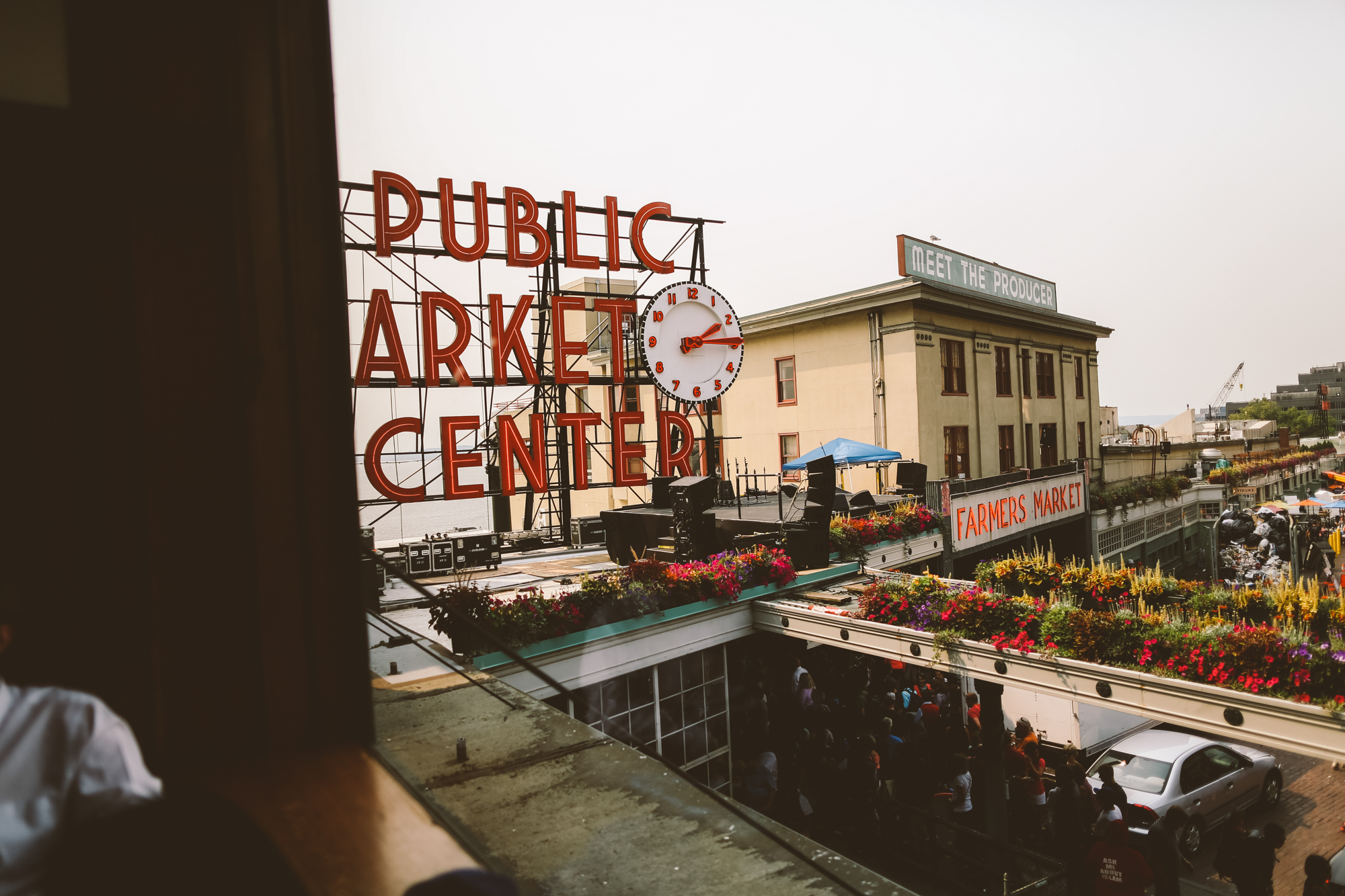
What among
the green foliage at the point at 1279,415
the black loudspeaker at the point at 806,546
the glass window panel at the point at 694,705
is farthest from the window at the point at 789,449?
the green foliage at the point at 1279,415

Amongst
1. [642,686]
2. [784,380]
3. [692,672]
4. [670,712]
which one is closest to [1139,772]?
[692,672]

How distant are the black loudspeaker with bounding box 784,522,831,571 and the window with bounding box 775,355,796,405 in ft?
48.0

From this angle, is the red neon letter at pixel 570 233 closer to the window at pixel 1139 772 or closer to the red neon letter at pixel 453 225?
the red neon letter at pixel 453 225

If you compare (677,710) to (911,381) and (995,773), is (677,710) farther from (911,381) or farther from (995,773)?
(911,381)

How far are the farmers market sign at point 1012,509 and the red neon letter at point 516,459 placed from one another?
35.5 feet

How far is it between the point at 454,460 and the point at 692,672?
8.55m

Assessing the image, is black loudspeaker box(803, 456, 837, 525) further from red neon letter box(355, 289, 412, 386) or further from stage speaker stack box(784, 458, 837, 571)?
red neon letter box(355, 289, 412, 386)

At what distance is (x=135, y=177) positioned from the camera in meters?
3.07

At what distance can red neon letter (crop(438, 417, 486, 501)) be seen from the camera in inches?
672

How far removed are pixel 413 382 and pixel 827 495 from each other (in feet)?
33.9

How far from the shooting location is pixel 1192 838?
1131 centimetres

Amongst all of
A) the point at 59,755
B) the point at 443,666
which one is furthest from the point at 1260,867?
the point at 59,755

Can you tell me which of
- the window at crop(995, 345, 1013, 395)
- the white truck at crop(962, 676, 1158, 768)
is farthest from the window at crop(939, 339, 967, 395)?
the white truck at crop(962, 676, 1158, 768)

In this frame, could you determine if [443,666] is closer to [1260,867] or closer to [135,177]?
[135,177]
